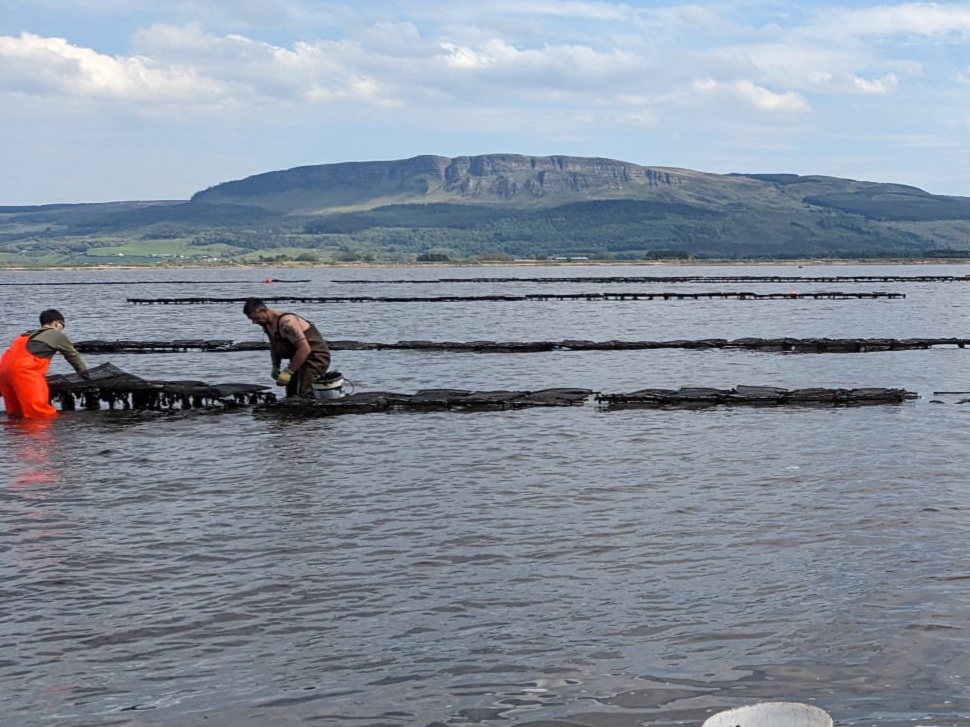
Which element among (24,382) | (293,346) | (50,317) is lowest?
(24,382)

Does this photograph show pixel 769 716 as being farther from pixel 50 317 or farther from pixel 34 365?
pixel 34 365

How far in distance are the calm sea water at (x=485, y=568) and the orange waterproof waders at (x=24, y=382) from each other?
1.11 metres

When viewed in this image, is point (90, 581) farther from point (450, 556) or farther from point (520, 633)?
point (520, 633)

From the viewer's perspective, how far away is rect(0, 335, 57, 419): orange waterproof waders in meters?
22.4

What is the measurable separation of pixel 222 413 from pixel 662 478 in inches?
474

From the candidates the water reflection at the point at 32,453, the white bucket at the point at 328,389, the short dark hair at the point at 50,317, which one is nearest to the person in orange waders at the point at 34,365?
the short dark hair at the point at 50,317

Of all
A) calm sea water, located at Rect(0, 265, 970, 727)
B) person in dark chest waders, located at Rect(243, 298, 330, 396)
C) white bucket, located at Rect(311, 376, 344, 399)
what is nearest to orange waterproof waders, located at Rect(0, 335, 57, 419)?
calm sea water, located at Rect(0, 265, 970, 727)

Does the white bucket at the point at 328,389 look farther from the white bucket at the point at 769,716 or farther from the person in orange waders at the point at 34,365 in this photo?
the white bucket at the point at 769,716

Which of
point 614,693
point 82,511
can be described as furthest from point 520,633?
point 82,511

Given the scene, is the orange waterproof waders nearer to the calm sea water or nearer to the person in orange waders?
the person in orange waders

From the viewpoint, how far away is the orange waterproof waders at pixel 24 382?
22.4 meters

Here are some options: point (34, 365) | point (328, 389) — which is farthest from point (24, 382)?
point (328, 389)

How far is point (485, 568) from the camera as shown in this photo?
11344mm

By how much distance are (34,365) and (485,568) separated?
1444 centimetres
